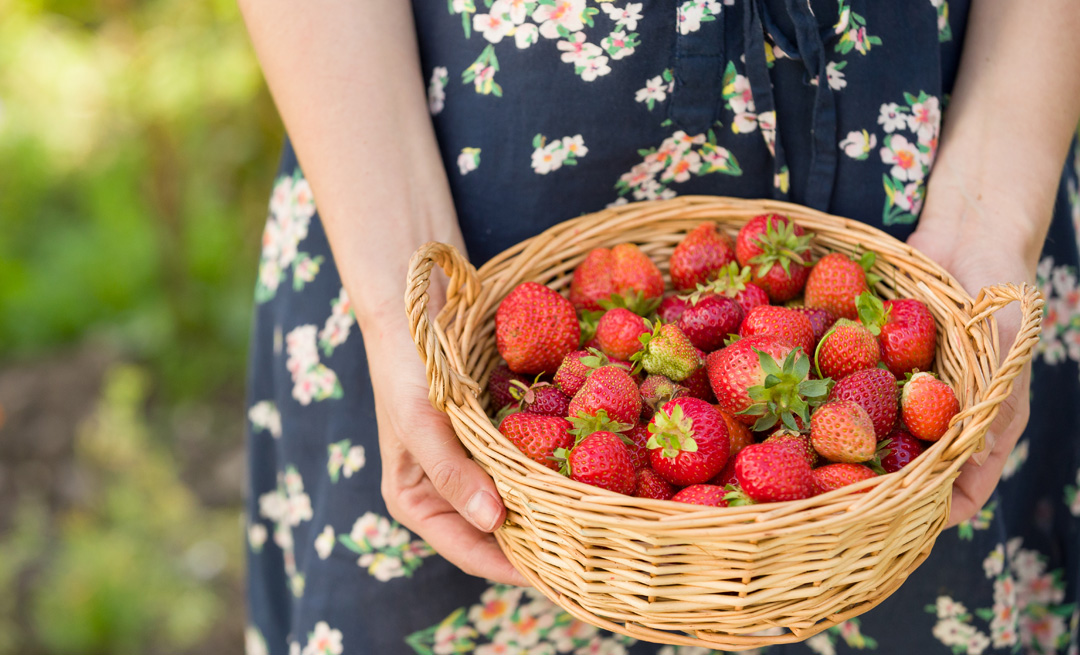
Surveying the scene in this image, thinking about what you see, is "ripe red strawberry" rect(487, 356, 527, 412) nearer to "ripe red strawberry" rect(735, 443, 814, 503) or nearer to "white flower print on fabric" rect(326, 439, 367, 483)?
"white flower print on fabric" rect(326, 439, 367, 483)

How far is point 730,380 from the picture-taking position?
105 centimetres

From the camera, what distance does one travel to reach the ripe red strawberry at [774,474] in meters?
0.89

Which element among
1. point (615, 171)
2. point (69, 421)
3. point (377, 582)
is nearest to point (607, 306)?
point (615, 171)

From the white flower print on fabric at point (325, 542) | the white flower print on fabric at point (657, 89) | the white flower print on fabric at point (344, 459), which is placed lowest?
the white flower print on fabric at point (325, 542)

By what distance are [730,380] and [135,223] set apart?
2547 mm

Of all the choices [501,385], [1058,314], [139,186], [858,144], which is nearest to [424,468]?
[501,385]

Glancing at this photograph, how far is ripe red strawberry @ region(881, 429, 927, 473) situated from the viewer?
100 centimetres

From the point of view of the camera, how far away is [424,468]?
986mm

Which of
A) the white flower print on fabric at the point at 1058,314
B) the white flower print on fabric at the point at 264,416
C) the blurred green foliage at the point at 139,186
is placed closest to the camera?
the white flower print on fabric at the point at 1058,314

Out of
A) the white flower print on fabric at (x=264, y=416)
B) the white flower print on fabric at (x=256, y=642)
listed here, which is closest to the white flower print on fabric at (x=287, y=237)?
the white flower print on fabric at (x=264, y=416)

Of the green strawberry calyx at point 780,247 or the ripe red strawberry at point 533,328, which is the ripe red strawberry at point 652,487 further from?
the green strawberry calyx at point 780,247

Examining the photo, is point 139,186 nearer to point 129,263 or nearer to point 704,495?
point 129,263

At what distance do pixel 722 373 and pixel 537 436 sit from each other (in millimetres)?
267

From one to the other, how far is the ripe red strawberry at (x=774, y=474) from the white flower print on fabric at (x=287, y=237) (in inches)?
30.2
